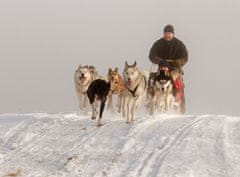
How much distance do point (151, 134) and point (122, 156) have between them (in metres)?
1.58

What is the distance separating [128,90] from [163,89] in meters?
1.60

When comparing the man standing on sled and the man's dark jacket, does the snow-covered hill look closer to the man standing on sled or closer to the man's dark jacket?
the man standing on sled

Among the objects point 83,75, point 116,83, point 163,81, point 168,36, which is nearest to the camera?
point 116,83

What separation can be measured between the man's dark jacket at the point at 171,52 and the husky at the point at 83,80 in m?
1.80

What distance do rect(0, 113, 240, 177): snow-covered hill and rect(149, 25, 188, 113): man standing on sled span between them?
2759mm

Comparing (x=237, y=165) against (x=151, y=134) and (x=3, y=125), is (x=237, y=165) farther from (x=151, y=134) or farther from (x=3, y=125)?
(x=3, y=125)

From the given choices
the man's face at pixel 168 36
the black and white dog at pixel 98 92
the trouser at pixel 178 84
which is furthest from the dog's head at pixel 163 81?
the black and white dog at pixel 98 92

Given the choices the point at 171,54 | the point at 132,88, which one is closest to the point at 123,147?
the point at 132,88

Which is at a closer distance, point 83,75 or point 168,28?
point 83,75

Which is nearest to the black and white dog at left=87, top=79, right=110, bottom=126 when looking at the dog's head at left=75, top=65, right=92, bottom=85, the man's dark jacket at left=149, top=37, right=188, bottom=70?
the dog's head at left=75, top=65, right=92, bottom=85

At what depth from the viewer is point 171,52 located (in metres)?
18.3

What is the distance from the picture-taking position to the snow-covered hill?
10.9 metres

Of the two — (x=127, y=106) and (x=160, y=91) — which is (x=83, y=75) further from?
(x=127, y=106)

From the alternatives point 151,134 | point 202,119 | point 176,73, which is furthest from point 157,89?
point 151,134
